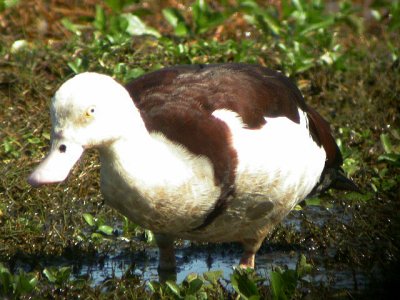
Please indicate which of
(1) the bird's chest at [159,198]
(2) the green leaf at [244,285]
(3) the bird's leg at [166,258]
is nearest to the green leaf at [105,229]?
(3) the bird's leg at [166,258]

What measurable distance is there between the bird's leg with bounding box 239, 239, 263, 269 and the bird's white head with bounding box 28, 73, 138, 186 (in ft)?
4.32

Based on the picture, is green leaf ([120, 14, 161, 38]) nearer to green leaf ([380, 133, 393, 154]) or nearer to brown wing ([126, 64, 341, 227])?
green leaf ([380, 133, 393, 154])

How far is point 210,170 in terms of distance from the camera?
4.87 m

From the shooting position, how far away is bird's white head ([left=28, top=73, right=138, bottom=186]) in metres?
4.50

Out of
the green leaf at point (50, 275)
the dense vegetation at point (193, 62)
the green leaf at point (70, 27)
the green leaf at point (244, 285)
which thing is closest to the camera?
the green leaf at point (244, 285)

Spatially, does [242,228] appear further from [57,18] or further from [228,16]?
[57,18]

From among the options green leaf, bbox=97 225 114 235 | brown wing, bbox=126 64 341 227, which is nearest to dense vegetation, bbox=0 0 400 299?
green leaf, bbox=97 225 114 235

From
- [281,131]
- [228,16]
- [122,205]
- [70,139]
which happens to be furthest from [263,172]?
[228,16]

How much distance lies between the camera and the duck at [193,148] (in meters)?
4.57

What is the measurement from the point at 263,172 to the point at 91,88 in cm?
102

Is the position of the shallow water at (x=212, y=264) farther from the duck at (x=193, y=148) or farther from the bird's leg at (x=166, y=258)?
the duck at (x=193, y=148)

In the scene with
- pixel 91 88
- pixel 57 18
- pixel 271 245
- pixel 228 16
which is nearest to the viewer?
pixel 91 88

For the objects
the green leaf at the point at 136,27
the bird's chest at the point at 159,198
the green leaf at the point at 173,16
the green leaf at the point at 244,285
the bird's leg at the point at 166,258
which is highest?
the bird's chest at the point at 159,198

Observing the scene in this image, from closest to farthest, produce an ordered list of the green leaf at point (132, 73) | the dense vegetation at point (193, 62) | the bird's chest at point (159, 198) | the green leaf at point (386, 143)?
the bird's chest at point (159, 198)
the dense vegetation at point (193, 62)
the green leaf at point (386, 143)
the green leaf at point (132, 73)
